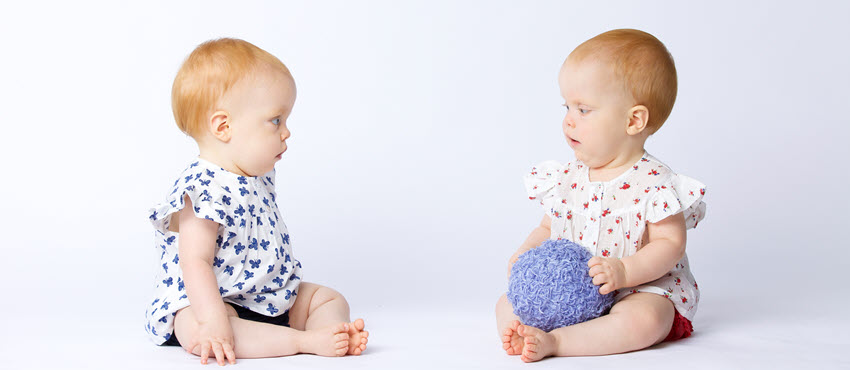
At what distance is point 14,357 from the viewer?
3.21 m

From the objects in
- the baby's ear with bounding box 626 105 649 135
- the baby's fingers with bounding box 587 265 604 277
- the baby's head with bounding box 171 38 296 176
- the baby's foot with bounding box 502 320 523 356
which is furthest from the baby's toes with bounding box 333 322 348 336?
the baby's ear with bounding box 626 105 649 135

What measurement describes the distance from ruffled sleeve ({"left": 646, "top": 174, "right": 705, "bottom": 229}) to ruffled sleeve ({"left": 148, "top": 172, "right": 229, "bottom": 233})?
1.39 meters

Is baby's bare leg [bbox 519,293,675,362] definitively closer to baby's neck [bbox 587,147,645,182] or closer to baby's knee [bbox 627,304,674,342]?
baby's knee [bbox 627,304,674,342]

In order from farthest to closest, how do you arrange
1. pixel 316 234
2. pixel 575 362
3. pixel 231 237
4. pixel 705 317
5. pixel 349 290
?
pixel 316 234 → pixel 349 290 → pixel 705 317 → pixel 231 237 → pixel 575 362

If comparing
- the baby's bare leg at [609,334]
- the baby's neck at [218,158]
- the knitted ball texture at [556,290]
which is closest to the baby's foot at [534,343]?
the baby's bare leg at [609,334]

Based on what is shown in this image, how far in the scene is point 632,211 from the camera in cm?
345

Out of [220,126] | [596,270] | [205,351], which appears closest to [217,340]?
[205,351]

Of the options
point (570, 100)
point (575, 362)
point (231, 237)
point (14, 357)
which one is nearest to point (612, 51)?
point (570, 100)

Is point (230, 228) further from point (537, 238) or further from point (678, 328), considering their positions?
point (678, 328)

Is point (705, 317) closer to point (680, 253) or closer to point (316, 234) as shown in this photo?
point (680, 253)

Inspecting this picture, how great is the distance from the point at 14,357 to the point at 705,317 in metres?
2.39

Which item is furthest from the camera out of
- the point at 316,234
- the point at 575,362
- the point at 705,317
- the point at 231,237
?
the point at 316,234

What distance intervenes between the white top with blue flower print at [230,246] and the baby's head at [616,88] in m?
1.08

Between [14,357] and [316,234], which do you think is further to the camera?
Answer: [316,234]
